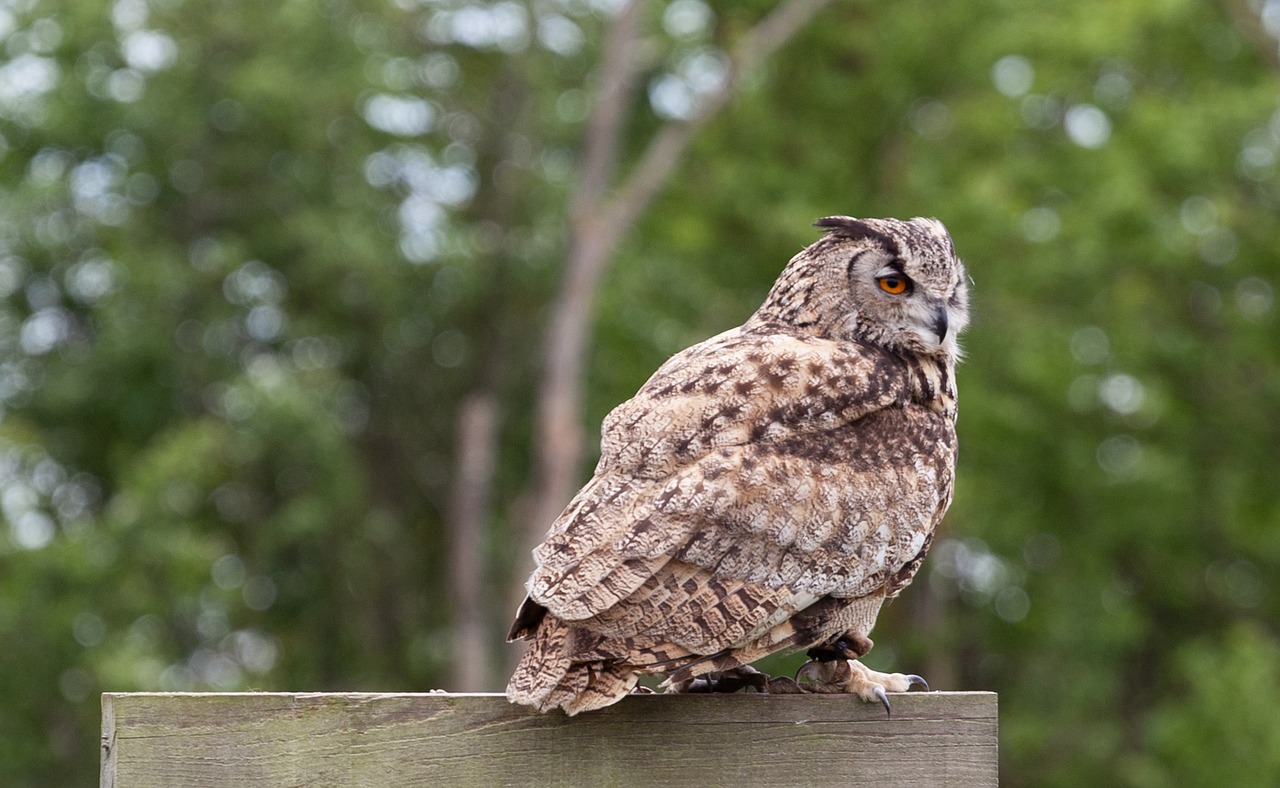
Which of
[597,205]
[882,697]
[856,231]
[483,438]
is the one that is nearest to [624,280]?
[597,205]

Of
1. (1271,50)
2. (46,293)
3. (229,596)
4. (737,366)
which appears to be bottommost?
(737,366)

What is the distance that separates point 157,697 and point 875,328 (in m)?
1.76

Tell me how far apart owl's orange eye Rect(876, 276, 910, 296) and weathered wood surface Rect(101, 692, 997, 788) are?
1.02 m

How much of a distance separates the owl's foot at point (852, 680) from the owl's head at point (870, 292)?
0.75 metres

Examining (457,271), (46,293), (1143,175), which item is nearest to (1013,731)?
(1143,175)

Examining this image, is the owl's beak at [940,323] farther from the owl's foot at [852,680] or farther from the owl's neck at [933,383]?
the owl's foot at [852,680]

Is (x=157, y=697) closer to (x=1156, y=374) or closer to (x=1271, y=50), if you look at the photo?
(x=1156, y=374)

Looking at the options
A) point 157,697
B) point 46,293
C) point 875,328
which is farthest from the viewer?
point 46,293

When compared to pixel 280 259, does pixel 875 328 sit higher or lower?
lower

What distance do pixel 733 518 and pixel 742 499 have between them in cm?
4

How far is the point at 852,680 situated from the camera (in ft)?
10.6

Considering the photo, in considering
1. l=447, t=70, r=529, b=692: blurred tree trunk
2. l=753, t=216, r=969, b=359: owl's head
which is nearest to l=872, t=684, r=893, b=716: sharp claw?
l=753, t=216, r=969, b=359: owl's head

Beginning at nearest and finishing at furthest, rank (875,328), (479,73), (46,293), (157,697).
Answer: (157,697)
(875,328)
(46,293)
(479,73)

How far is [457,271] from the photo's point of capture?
1769 cm
